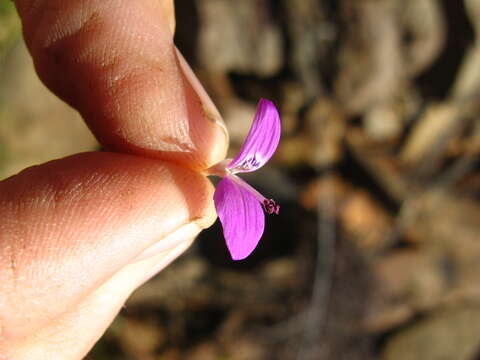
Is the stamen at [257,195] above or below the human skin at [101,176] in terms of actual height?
below

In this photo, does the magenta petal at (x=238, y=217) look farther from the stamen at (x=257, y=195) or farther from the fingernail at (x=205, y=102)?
the fingernail at (x=205, y=102)

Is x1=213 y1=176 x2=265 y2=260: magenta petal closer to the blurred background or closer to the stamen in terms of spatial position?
the stamen

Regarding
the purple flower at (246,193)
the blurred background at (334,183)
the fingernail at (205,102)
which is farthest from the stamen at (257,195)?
the blurred background at (334,183)

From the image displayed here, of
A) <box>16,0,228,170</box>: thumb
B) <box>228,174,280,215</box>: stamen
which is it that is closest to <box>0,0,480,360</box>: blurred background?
<box>16,0,228,170</box>: thumb

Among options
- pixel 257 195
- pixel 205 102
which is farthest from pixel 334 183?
pixel 205 102

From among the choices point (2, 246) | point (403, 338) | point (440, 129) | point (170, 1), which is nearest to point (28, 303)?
point (2, 246)

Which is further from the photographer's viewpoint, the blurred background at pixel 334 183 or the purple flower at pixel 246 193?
the blurred background at pixel 334 183
